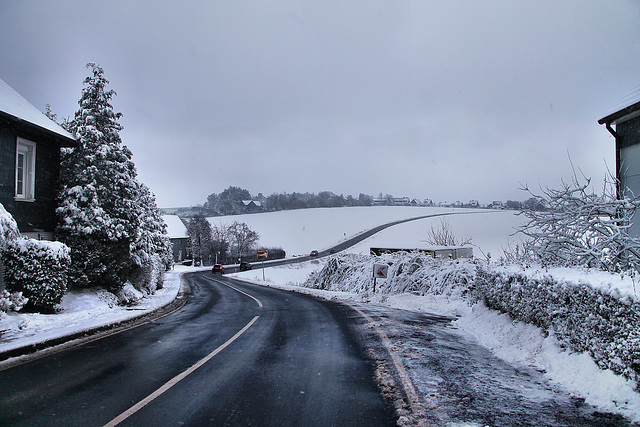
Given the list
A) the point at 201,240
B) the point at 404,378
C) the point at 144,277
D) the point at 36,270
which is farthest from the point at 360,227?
the point at 404,378

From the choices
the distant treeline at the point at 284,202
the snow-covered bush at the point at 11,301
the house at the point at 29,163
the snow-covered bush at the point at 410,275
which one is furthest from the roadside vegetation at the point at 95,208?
the distant treeline at the point at 284,202

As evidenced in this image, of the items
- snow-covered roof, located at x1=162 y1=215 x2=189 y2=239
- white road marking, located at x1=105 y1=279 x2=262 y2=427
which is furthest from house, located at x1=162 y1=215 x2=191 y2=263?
white road marking, located at x1=105 y1=279 x2=262 y2=427

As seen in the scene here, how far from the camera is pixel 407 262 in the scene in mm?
21359

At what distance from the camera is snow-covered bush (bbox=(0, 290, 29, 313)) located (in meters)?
9.48

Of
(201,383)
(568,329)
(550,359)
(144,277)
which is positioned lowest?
(144,277)

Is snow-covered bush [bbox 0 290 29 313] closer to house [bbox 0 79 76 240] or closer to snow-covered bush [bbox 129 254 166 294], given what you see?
house [bbox 0 79 76 240]

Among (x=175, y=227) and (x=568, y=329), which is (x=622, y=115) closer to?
(x=568, y=329)

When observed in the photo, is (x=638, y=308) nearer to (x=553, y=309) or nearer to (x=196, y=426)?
(x=553, y=309)

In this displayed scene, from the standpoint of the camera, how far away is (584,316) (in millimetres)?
5770

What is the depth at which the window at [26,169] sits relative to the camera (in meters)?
13.3

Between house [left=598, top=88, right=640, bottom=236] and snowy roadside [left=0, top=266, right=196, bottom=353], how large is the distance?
1482 centimetres

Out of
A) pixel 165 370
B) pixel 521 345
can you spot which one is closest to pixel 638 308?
pixel 521 345

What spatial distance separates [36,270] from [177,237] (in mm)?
77057

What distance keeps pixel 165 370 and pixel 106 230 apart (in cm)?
1093
